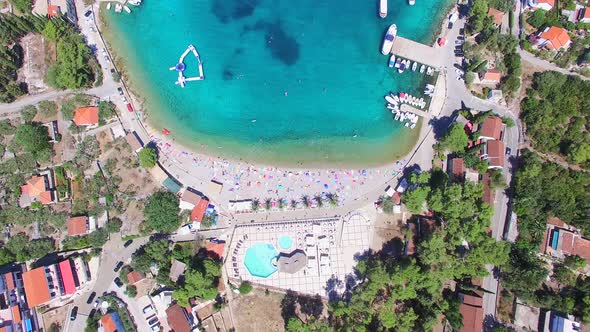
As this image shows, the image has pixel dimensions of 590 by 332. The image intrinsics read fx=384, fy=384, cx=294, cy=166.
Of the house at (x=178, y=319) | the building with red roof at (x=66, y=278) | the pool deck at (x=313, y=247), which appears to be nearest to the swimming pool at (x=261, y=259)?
the pool deck at (x=313, y=247)

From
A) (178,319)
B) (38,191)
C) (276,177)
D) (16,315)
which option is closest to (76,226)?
(38,191)

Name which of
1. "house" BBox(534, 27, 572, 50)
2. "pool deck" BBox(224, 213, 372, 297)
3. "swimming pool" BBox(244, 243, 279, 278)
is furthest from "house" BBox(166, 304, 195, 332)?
"house" BBox(534, 27, 572, 50)

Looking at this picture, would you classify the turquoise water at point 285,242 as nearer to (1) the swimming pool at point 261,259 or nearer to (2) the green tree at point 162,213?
(1) the swimming pool at point 261,259

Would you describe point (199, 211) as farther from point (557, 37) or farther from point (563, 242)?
point (557, 37)

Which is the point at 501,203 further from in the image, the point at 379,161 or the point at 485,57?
the point at 485,57

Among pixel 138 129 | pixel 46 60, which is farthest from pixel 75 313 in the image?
pixel 46 60
